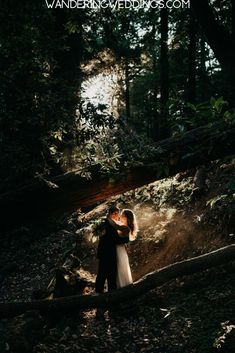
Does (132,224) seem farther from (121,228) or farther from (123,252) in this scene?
(123,252)

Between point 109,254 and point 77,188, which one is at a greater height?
point 77,188

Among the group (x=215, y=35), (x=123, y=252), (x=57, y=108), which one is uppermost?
(x=215, y=35)

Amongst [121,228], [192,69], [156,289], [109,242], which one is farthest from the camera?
[192,69]

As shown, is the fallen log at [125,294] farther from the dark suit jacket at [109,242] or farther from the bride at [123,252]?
the dark suit jacket at [109,242]

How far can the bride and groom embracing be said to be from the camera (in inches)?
328

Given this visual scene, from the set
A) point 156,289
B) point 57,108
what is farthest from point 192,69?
point 57,108

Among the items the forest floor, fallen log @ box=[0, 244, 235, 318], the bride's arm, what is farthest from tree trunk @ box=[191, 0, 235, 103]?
the bride's arm

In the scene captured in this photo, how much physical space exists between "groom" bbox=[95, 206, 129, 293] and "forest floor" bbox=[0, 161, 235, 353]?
2.78 ft

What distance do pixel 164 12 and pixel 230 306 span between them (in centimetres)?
1724

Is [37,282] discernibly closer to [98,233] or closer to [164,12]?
[98,233]

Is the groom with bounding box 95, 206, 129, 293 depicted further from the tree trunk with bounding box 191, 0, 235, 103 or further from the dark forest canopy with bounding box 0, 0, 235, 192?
the tree trunk with bounding box 191, 0, 235, 103

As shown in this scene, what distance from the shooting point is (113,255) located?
8445 millimetres

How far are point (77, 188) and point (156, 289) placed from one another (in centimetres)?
298

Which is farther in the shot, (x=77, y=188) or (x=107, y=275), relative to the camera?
(x=107, y=275)
